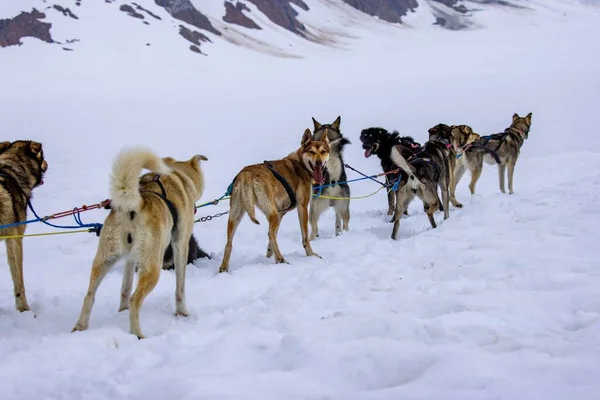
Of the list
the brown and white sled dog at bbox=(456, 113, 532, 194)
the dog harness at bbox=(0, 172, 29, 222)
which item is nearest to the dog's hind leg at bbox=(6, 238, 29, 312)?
the dog harness at bbox=(0, 172, 29, 222)

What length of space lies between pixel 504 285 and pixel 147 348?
246cm

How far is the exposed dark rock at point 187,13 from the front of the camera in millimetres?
54050

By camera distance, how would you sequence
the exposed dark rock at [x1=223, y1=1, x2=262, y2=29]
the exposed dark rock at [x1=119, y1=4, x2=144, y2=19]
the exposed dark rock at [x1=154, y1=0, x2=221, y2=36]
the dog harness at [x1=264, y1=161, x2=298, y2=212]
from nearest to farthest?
the dog harness at [x1=264, y1=161, x2=298, y2=212]
the exposed dark rock at [x1=119, y1=4, x2=144, y2=19]
the exposed dark rock at [x1=154, y1=0, x2=221, y2=36]
the exposed dark rock at [x1=223, y1=1, x2=262, y2=29]

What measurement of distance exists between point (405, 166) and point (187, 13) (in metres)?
54.8

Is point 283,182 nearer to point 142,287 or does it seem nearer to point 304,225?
point 304,225

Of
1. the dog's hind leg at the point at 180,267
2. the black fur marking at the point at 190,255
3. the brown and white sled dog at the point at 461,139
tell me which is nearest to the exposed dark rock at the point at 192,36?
the brown and white sled dog at the point at 461,139

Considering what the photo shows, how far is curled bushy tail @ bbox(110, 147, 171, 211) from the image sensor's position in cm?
294

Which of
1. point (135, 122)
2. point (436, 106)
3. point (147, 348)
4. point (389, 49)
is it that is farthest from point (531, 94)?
point (389, 49)

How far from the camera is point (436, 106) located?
21703mm

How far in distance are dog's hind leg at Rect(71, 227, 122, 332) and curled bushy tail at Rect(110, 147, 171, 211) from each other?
203mm

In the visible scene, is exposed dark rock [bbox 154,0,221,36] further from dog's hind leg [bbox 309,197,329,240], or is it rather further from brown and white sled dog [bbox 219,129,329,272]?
brown and white sled dog [bbox 219,129,329,272]

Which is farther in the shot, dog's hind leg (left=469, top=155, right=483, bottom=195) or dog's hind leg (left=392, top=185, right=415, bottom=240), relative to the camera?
dog's hind leg (left=469, top=155, right=483, bottom=195)

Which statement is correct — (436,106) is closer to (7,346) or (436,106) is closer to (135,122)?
(135,122)

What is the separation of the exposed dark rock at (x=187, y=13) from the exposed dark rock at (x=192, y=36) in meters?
4.35
